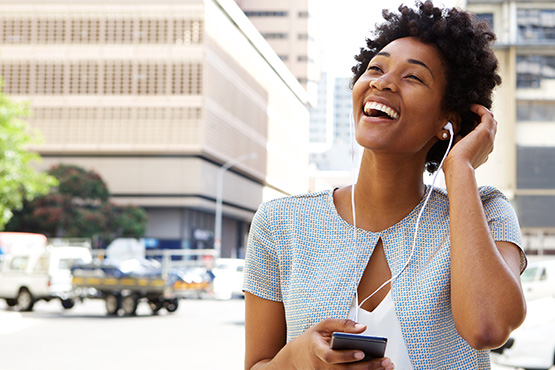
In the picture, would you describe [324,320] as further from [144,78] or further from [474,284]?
[144,78]

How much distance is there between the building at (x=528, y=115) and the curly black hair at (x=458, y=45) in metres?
42.1

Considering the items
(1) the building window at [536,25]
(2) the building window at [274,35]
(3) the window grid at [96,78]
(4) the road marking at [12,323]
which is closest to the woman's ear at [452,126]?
(4) the road marking at [12,323]

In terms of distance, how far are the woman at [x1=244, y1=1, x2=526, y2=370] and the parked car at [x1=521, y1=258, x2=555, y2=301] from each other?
450 inches

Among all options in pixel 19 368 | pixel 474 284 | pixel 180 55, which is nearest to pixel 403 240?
pixel 474 284

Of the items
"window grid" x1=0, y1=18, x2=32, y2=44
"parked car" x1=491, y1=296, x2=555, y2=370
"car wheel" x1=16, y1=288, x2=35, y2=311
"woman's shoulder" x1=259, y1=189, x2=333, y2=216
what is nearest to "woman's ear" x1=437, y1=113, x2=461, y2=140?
"woman's shoulder" x1=259, y1=189, x2=333, y2=216

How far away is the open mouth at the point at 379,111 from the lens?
1927 millimetres

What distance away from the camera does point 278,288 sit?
6.42 feet

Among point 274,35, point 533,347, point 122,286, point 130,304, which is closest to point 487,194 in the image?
point 533,347

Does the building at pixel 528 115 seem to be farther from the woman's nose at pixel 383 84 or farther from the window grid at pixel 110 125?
the woman's nose at pixel 383 84

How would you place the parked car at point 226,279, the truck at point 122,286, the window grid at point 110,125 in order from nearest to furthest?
1. the truck at point 122,286
2. the parked car at point 226,279
3. the window grid at point 110,125

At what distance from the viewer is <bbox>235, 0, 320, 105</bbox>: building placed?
81.6 metres

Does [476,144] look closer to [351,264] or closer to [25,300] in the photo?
[351,264]

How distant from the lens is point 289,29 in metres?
82.2

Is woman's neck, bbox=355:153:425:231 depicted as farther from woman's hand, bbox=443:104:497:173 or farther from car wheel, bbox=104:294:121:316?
car wheel, bbox=104:294:121:316
